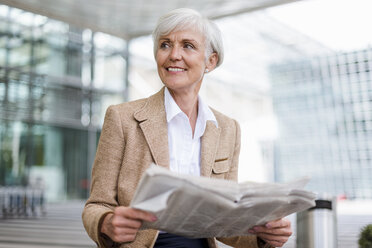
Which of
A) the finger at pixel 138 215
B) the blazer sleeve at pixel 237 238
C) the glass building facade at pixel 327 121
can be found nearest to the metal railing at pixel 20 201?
the blazer sleeve at pixel 237 238

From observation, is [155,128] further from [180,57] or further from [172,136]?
[180,57]

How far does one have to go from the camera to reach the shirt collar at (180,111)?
180cm

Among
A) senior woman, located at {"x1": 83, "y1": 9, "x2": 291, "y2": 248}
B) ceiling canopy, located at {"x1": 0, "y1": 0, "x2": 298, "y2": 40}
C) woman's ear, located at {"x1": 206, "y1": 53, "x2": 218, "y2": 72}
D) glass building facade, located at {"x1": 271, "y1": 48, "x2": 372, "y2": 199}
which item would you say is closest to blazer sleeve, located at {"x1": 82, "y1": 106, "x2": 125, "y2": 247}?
senior woman, located at {"x1": 83, "y1": 9, "x2": 291, "y2": 248}

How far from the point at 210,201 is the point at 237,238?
73 cm

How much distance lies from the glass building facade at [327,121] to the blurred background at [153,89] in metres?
0.08

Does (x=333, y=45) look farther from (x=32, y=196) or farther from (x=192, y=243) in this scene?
(x=192, y=243)

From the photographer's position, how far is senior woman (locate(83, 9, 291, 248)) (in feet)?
5.33

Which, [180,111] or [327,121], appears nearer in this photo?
[180,111]

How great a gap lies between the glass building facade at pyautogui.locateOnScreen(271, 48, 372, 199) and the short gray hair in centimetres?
2850

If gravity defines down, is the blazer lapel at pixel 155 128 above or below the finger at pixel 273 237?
above

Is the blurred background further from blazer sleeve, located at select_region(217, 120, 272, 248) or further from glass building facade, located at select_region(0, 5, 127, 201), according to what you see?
blazer sleeve, located at select_region(217, 120, 272, 248)

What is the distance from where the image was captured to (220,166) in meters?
1.84

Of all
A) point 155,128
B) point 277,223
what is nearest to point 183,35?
point 155,128

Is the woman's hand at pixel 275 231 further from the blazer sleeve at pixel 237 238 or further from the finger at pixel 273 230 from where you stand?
the blazer sleeve at pixel 237 238
